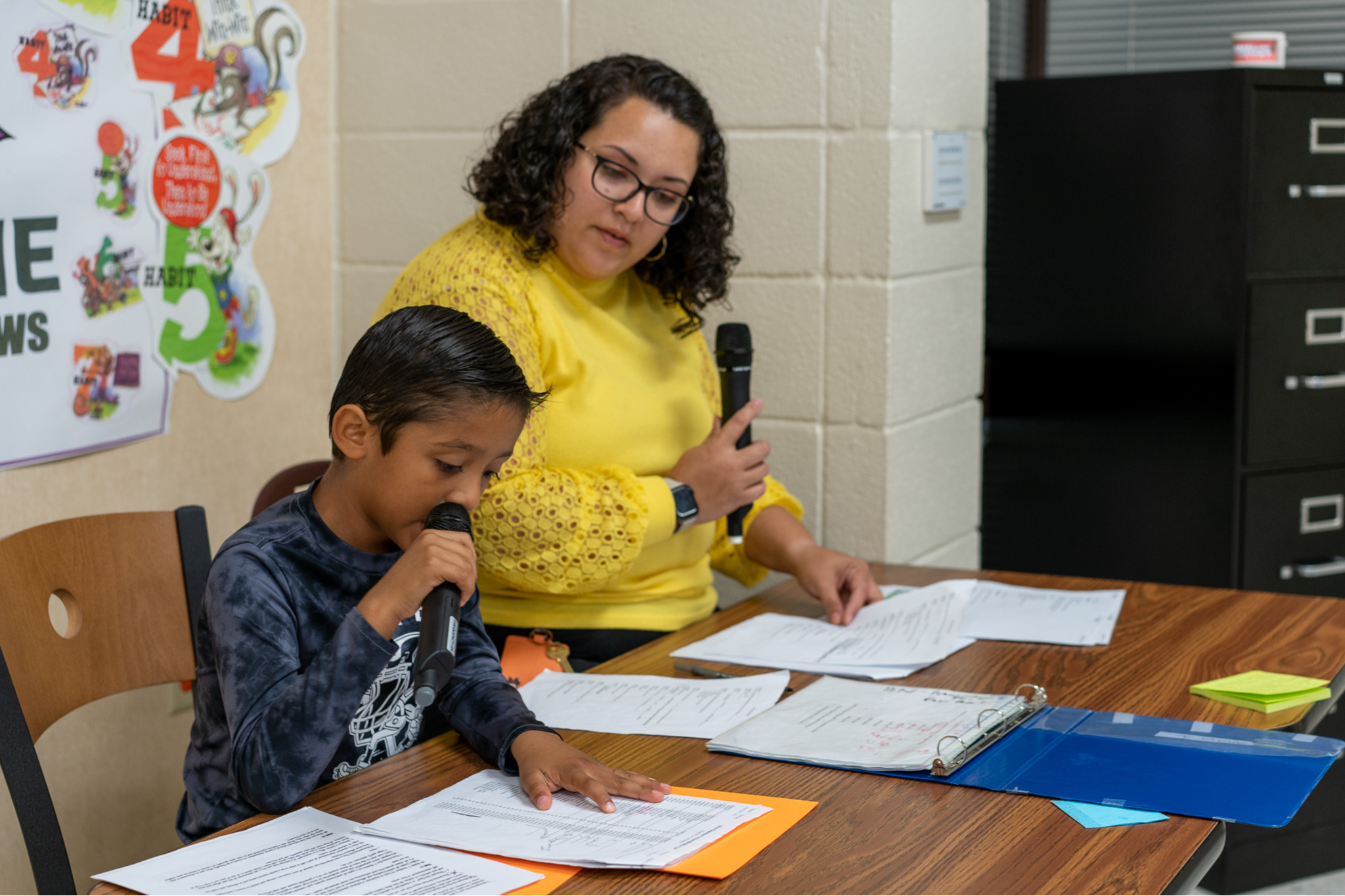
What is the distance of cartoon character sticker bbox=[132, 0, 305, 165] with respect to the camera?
1.99 metres

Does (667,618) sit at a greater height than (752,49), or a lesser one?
lesser

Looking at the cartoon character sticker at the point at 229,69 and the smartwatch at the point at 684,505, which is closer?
the smartwatch at the point at 684,505

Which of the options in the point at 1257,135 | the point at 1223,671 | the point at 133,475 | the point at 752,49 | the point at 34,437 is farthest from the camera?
the point at 1257,135

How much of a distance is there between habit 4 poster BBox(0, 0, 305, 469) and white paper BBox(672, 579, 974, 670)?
0.97m

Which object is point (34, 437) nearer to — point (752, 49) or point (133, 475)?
point (133, 475)

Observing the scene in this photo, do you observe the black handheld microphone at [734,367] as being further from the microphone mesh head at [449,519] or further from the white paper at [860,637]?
the microphone mesh head at [449,519]

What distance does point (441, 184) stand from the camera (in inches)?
95.0

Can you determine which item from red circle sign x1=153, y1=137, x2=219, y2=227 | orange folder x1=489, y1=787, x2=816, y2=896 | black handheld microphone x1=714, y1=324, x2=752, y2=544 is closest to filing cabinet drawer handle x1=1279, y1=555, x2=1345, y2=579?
black handheld microphone x1=714, y1=324, x2=752, y2=544

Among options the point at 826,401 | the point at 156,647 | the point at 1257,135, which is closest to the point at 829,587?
the point at 826,401

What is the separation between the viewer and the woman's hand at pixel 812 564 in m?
1.80

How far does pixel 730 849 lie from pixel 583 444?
2.87 feet

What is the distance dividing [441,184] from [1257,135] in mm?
1509

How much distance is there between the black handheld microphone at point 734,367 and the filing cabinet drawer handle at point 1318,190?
1.25 meters

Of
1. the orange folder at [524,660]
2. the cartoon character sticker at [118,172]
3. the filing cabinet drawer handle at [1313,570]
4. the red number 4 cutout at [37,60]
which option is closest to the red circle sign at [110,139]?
the cartoon character sticker at [118,172]
